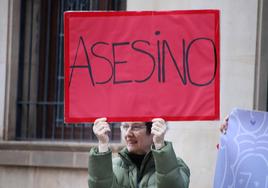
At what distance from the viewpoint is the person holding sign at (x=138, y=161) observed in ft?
16.5

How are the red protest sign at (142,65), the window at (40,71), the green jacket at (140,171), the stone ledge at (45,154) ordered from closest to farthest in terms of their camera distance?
1. the green jacket at (140,171)
2. the red protest sign at (142,65)
3. the stone ledge at (45,154)
4. the window at (40,71)

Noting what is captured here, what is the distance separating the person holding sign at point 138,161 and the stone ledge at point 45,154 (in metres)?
3.88

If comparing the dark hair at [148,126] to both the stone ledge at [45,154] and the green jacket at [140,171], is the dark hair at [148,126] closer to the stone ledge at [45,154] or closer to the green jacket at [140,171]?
the green jacket at [140,171]

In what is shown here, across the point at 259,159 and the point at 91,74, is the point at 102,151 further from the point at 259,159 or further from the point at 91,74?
the point at 259,159

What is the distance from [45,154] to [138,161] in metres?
4.59

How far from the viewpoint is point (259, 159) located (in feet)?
16.7

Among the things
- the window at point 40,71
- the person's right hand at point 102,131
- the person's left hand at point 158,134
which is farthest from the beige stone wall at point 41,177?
the person's left hand at point 158,134

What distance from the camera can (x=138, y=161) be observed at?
17.4 feet

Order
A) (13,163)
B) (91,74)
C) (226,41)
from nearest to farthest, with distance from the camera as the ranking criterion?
(91,74), (226,41), (13,163)

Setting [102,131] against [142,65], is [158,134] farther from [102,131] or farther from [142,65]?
[142,65]

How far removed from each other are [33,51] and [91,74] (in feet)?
17.1

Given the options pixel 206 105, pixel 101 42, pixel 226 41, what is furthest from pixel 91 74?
pixel 226 41

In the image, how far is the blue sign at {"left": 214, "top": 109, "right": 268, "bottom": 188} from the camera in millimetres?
5066

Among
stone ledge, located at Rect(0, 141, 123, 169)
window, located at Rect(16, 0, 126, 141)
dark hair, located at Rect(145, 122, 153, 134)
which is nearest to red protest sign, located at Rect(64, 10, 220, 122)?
dark hair, located at Rect(145, 122, 153, 134)
